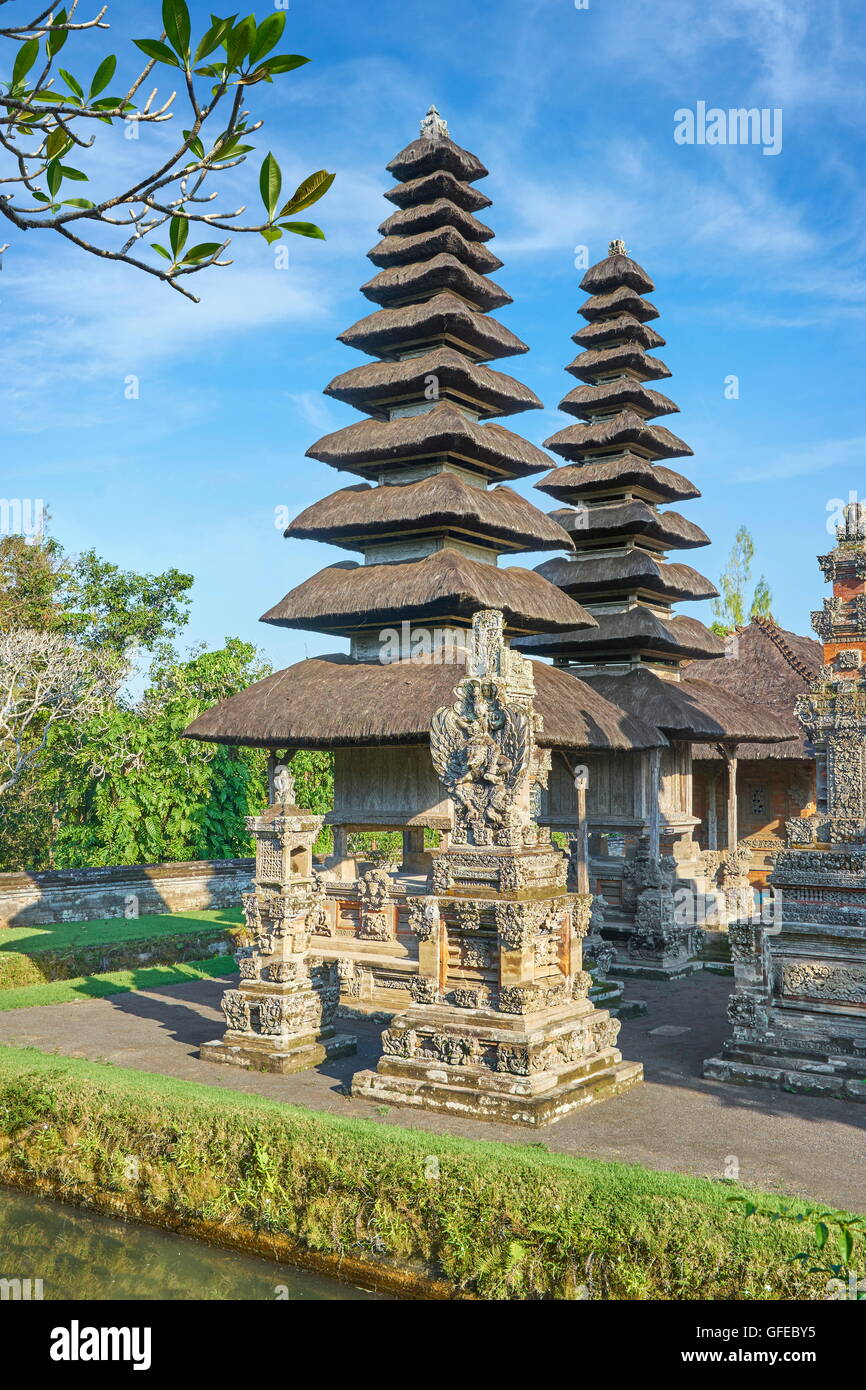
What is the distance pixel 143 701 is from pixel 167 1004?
17.7 meters

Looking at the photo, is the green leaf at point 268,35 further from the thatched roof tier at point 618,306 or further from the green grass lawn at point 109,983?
the thatched roof tier at point 618,306

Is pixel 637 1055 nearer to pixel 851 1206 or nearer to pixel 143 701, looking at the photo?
pixel 851 1206

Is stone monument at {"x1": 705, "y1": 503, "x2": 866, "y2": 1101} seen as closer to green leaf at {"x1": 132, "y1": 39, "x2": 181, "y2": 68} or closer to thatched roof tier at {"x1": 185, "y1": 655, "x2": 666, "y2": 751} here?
thatched roof tier at {"x1": 185, "y1": 655, "x2": 666, "y2": 751}

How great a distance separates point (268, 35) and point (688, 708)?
19.4m

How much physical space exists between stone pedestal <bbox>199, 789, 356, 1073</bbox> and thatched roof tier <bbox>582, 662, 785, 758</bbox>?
407 inches

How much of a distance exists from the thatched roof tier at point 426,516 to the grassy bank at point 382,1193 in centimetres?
1086

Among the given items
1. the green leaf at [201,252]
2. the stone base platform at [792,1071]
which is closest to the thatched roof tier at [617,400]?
the stone base platform at [792,1071]

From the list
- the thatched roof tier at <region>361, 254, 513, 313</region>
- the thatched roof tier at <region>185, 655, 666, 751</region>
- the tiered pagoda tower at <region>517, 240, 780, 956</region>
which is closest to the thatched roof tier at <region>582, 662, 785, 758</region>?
Answer: the tiered pagoda tower at <region>517, 240, 780, 956</region>

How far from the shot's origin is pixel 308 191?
132 inches

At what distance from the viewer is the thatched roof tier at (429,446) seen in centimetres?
1895

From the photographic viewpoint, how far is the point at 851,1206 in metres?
7.61

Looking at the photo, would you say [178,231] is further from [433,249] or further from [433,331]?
[433,249]
